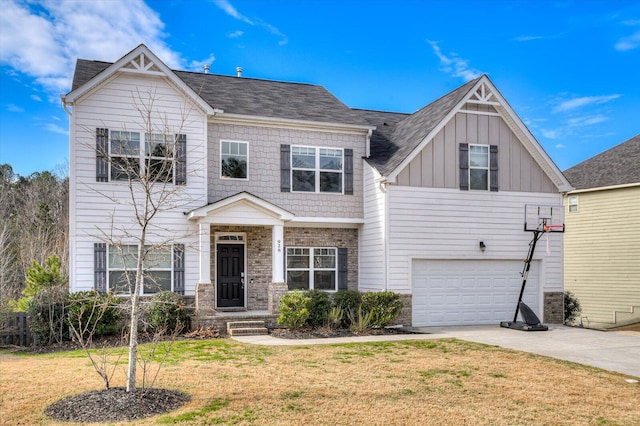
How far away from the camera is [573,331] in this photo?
52.5ft

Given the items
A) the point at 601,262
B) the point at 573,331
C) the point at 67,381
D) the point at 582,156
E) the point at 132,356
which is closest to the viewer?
the point at 132,356

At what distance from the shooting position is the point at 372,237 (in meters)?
17.7

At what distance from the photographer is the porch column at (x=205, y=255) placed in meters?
15.7

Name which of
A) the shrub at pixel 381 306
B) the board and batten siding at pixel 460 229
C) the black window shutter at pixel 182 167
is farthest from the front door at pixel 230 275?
the board and batten siding at pixel 460 229

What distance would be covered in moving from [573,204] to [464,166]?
9.37m

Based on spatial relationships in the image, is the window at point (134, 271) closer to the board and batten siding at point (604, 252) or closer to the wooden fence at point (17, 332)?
the wooden fence at point (17, 332)

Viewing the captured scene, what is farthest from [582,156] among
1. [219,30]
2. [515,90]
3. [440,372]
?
[440,372]

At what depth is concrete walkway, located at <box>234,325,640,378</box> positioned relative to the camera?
11547 mm

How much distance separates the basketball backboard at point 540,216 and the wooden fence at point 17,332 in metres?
14.1

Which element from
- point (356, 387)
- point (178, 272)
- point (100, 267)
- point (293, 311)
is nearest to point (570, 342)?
point (293, 311)

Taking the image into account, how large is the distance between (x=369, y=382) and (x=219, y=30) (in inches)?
484

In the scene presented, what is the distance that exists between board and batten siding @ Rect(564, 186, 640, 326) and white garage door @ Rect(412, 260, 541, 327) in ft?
18.9

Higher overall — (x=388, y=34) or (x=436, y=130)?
(x=388, y=34)

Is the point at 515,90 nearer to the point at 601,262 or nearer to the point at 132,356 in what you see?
the point at 601,262
